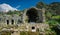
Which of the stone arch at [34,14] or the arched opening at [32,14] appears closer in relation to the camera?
the stone arch at [34,14]

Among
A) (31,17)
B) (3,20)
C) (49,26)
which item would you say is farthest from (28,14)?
(49,26)

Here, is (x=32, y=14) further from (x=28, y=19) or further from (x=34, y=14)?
(x=28, y=19)

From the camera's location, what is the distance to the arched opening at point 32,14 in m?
29.4

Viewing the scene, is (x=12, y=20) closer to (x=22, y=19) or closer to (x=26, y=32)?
(x=22, y=19)

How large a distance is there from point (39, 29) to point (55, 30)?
2.11 metres

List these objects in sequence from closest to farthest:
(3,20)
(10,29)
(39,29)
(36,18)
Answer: (10,29) < (39,29) < (3,20) < (36,18)

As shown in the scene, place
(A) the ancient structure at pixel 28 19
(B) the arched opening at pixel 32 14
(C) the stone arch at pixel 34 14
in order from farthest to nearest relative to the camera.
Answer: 1. (B) the arched opening at pixel 32 14
2. (C) the stone arch at pixel 34 14
3. (A) the ancient structure at pixel 28 19

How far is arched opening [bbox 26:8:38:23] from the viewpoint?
29417mm

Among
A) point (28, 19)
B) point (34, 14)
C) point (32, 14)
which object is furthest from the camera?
point (32, 14)

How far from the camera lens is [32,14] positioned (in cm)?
3073

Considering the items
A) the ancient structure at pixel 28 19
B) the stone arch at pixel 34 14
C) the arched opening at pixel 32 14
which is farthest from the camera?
the arched opening at pixel 32 14

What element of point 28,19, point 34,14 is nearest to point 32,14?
point 34,14

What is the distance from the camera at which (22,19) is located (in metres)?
27.0

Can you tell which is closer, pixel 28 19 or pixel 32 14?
pixel 28 19
